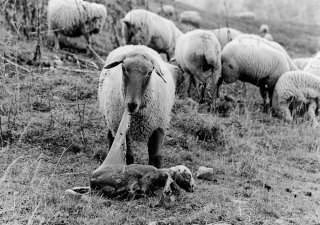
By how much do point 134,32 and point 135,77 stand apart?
677cm

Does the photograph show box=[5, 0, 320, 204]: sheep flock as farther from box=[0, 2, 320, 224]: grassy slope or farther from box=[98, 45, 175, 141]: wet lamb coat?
box=[0, 2, 320, 224]: grassy slope

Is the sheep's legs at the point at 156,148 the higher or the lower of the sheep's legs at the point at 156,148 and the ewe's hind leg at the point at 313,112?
the higher

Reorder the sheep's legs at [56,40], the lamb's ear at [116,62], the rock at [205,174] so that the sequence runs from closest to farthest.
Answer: the lamb's ear at [116,62] < the rock at [205,174] < the sheep's legs at [56,40]

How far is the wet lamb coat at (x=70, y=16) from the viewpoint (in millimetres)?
10234

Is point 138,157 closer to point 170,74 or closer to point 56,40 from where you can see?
point 170,74

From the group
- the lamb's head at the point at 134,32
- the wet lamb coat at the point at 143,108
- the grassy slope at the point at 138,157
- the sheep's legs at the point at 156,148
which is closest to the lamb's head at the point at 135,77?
the wet lamb coat at the point at 143,108

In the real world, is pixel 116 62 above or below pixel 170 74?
above

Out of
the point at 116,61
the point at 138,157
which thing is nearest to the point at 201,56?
the point at 138,157

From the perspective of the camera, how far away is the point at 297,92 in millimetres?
9023

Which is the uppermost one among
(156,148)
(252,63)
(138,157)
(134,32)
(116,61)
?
(116,61)

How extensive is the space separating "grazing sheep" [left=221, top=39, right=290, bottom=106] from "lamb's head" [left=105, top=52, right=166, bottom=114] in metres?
5.09

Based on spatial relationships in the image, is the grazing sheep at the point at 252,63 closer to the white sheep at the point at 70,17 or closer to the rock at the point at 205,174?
the white sheep at the point at 70,17

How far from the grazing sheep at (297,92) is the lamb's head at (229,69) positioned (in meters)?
0.86

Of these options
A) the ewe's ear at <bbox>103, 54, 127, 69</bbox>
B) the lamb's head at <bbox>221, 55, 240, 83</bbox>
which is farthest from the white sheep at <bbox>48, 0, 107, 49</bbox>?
the ewe's ear at <bbox>103, 54, 127, 69</bbox>
